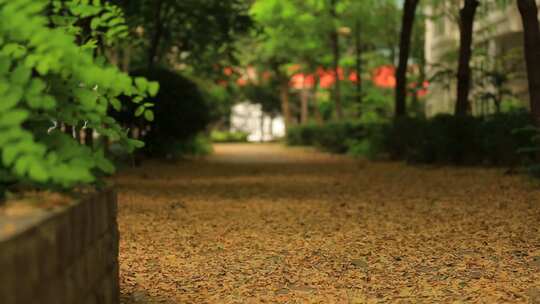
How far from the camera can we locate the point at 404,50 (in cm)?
2142

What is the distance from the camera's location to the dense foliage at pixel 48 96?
2568 millimetres

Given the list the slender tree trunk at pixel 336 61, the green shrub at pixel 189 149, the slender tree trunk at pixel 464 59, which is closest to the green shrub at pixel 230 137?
the slender tree trunk at pixel 336 61

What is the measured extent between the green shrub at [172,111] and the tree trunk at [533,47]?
9942mm

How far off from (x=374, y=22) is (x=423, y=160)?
1734 centimetres

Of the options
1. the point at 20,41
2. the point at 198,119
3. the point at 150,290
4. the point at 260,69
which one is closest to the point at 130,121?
the point at 198,119

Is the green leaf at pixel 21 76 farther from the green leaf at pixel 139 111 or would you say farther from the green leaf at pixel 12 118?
the green leaf at pixel 139 111

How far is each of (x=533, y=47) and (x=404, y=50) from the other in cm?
907

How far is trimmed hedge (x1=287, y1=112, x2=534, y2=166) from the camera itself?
14.9m

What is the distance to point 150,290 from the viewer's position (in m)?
4.80

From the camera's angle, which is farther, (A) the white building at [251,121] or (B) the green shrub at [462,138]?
(A) the white building at [251,121]

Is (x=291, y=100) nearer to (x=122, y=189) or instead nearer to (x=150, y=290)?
(x=122, y=189)

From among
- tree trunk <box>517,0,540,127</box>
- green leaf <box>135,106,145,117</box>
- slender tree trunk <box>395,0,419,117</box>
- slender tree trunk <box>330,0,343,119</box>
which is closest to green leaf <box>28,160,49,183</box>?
green leaf <box>135,106,145,117</box>

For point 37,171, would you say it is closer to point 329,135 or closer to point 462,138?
point 462,138

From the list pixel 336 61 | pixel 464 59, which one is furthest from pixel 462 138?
pixel 336 61
